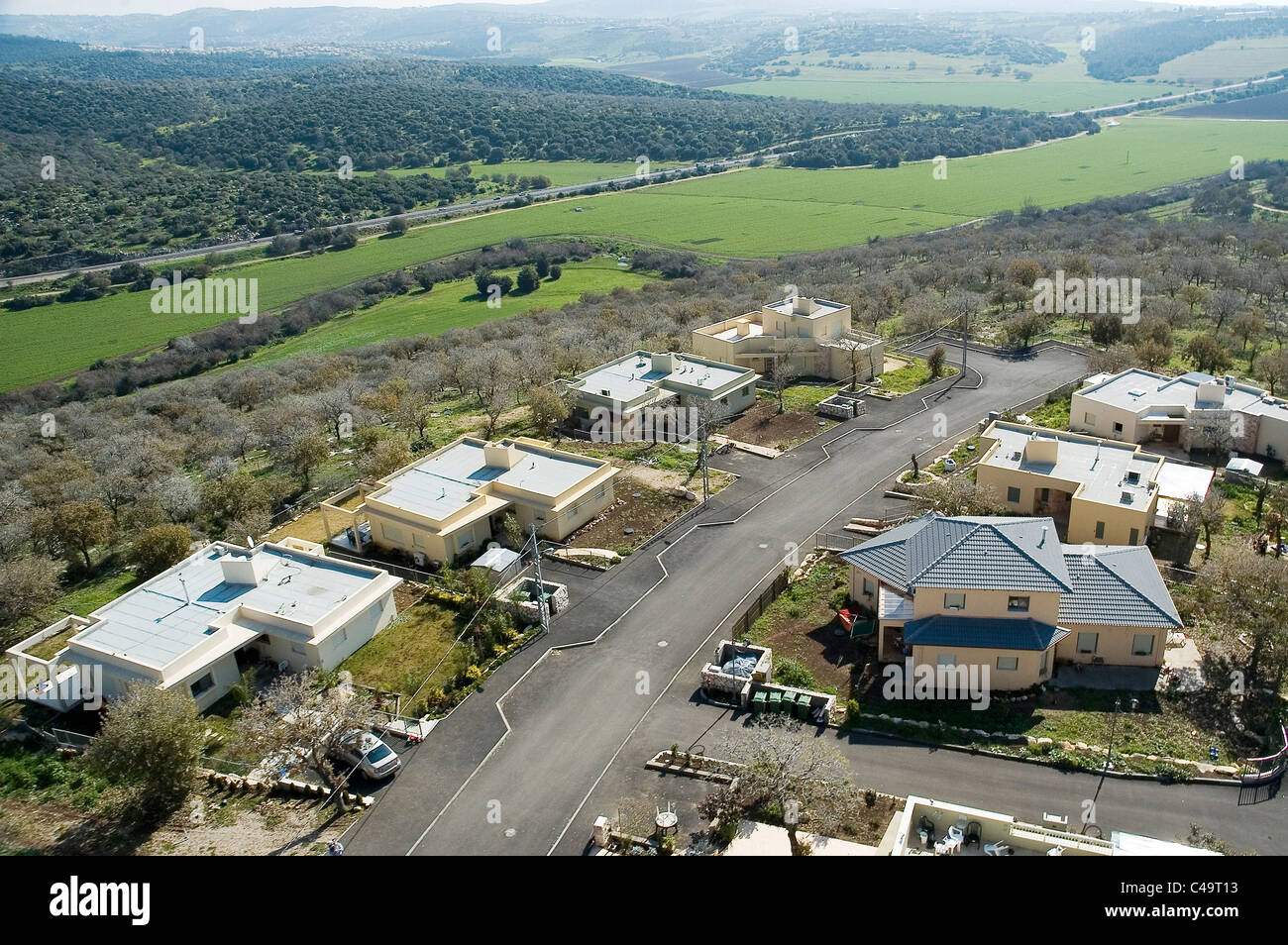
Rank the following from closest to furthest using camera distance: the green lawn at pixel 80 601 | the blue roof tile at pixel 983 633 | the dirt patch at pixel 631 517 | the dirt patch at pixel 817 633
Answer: the blue roof tile at pixel 983 633, the dirt patch at pixel 817 633, the green lawn at pixel 80 601, the dirt patch at pixel 631 517

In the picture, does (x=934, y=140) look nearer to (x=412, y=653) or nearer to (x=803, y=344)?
(x=803, y=344)

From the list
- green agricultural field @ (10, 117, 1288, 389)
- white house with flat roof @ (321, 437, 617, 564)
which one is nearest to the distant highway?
green agricultural field @ (10, 117, 1288, 389)

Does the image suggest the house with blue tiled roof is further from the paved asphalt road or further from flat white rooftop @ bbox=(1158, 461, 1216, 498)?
flat white rooftop @ bbox=(1158, 461, 1216, 498)

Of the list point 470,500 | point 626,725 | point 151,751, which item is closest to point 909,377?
point 470,500

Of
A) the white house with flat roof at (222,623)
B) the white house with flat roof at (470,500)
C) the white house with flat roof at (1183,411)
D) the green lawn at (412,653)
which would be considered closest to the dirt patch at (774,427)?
the white house with flat roof at (470,500)

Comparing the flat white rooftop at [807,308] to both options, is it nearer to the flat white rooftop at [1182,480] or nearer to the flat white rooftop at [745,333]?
the flat white rooftop at [745,333]

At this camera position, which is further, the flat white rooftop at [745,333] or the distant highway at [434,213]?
the distant highway at [434,213]

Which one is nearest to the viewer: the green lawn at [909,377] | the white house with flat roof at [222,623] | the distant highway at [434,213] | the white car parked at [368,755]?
the white car parked at [368,755]
